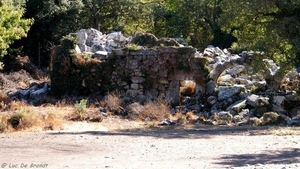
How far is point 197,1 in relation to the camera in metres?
44.2

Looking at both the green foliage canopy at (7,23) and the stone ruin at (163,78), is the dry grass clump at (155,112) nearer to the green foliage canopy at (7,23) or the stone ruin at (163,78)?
the stone ruin at (163,78)

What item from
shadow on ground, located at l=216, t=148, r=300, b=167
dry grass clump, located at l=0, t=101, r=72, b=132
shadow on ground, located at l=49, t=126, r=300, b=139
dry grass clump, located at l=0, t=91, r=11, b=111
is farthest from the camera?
dry grass clump, located at l=0, t=91, r=11, b=111

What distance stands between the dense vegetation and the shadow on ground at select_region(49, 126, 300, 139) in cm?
325

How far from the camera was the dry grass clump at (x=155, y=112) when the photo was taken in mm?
24766

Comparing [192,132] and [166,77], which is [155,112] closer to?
[166,77]

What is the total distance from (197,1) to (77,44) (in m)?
16.3

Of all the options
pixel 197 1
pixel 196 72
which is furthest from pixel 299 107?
pixel 197 1

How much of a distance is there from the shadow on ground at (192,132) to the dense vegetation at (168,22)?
10.7ft

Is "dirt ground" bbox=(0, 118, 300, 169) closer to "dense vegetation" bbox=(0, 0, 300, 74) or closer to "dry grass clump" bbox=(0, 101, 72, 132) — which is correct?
"dry grass clump" bbox=(0, 101, 72, 132)

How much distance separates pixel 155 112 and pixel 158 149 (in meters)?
10.5

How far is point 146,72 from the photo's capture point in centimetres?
2878

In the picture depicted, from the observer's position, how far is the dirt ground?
11.7 m

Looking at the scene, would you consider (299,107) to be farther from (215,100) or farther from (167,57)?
(167,57)

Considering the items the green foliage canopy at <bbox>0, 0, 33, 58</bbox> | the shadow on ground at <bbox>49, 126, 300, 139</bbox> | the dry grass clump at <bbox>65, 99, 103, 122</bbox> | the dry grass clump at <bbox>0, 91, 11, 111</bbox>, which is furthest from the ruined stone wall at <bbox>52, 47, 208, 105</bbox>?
the shadow on ground at <bbox>49, 126, 300, 139</bbox>
